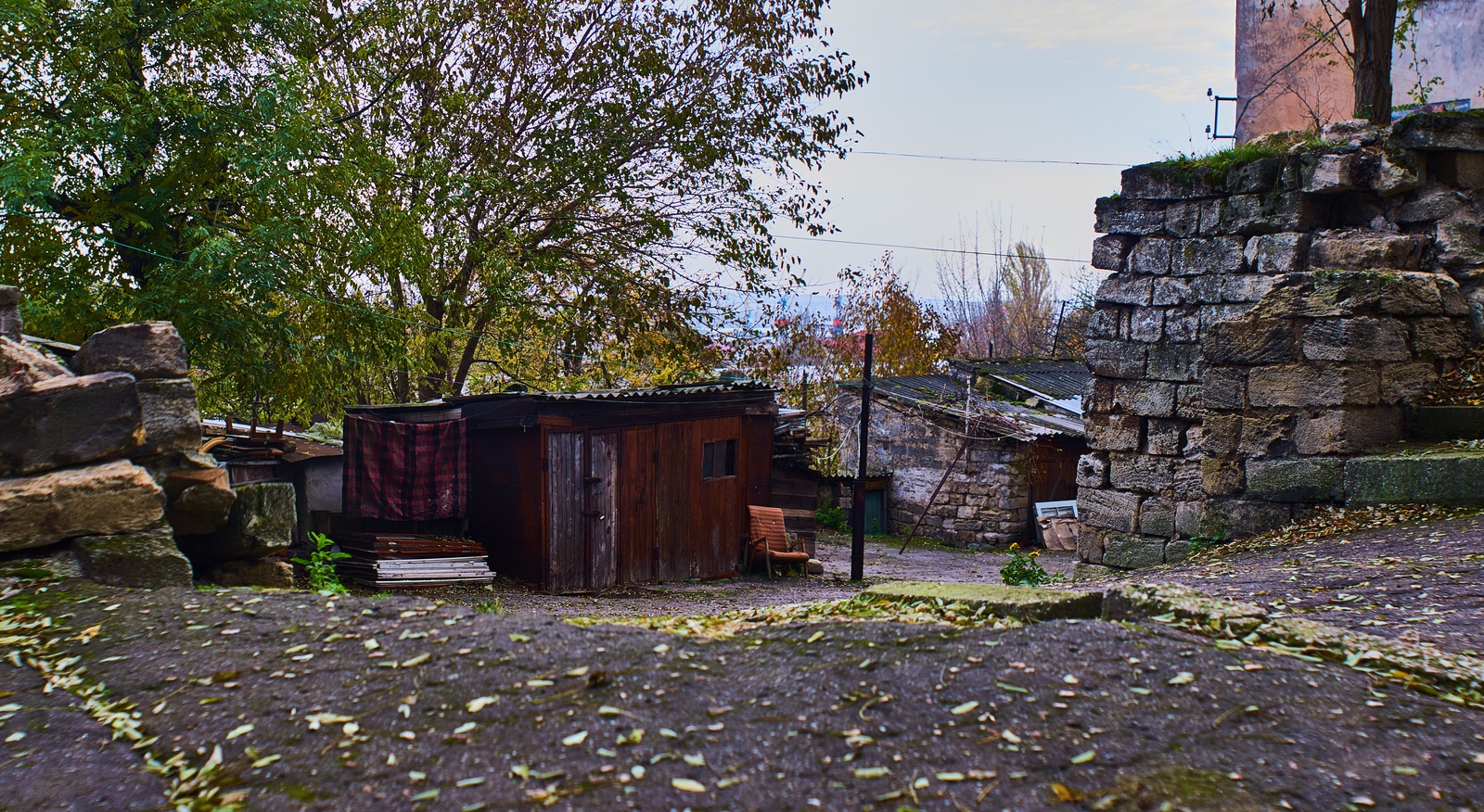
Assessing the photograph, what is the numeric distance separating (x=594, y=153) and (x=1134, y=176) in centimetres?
890

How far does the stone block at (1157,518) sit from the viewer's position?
A: 292 inches

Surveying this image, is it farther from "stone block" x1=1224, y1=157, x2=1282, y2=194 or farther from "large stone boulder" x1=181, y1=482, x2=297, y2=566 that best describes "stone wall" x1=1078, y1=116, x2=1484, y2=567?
"large stone boulder" x1=181, y1=482, x2=297, y2=566

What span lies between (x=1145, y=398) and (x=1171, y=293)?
2.63 ft

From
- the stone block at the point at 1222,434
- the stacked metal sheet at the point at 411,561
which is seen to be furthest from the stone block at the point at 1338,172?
the stacked metal sheet at the point at 411,561

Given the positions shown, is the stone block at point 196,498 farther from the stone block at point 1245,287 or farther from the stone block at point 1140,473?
the stone block at point 1245,287

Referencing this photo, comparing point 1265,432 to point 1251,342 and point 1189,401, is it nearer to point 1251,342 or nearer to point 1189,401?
point 1251,342

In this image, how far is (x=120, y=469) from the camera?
474cm

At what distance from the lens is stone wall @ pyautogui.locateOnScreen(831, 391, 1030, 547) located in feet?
61.3

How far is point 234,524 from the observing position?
5.68m

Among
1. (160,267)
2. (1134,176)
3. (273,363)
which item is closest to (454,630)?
(1134,176)

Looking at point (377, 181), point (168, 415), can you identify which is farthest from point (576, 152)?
point (168, 415)

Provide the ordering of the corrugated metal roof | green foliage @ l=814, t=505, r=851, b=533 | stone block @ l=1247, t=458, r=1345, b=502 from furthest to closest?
green foliage @ l=814, t=505, r=851, b=533 < the corrugated metal roof < stone block @ l=1247, t=458, r=1345, b=502

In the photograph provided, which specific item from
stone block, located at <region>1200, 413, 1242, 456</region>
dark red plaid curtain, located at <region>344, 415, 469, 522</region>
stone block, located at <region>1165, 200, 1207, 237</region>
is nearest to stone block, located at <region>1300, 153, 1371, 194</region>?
stone block, located at <region>1165, 200, 1207, 237</region>

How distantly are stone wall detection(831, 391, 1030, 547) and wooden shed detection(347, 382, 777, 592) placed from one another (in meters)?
6.28
